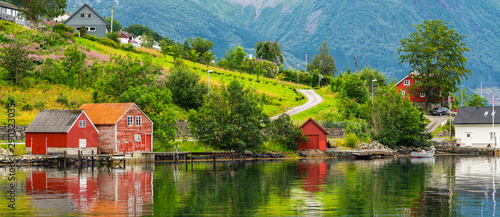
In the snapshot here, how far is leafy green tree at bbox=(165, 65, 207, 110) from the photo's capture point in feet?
299

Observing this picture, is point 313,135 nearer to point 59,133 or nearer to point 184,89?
point 184,89

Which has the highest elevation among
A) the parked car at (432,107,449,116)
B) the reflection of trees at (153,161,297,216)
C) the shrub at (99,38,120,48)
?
the shrub at (99,38,120,48)

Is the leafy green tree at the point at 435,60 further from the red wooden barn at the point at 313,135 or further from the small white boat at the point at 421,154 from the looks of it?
the red wooden barn at the point at 313,135

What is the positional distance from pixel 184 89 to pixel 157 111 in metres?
21.0

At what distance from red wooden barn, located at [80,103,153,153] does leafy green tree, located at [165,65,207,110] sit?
23.1 metres

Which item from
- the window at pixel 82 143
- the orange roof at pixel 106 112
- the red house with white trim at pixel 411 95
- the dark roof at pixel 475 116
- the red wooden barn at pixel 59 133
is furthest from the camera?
the red house with white trim at pixel 411 95

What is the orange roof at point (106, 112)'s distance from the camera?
215 ft

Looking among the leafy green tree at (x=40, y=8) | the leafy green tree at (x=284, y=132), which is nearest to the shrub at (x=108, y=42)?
the leafy green tree at (x=40, y=8)

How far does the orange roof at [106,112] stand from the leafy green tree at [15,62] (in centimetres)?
2346

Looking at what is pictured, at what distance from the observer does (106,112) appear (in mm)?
66812

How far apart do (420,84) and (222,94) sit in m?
61.5

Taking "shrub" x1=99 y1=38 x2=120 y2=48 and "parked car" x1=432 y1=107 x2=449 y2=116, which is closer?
"parked car" x1=432 y1=107 x2=449 y2=116

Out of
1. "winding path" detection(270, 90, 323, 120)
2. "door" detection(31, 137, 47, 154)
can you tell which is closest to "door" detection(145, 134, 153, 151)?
"door" detection(31, 137, 47, 154)

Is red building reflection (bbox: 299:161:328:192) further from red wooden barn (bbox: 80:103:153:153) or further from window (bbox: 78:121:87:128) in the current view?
window (bbox: 78:121:87:128)
